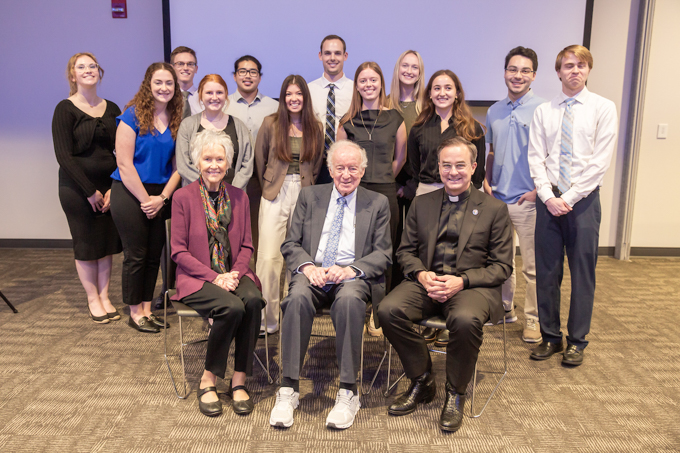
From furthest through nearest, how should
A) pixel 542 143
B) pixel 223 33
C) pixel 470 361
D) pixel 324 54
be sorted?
pixel 223 33 → pixel 324 54 → pixel 542 143 → pixel 470 361

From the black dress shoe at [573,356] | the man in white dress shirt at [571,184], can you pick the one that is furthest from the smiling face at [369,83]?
the black dress shoe at [573,356]

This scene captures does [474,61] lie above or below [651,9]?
below

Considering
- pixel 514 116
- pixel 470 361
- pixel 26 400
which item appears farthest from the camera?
pixel 514 116

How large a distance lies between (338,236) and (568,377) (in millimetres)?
1492

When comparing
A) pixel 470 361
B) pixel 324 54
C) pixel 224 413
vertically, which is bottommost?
pixel 224 413

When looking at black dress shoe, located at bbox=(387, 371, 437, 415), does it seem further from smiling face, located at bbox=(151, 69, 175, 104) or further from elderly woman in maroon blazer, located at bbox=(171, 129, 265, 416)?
smiling face, located at bbox=(151, 69, 175, 104)

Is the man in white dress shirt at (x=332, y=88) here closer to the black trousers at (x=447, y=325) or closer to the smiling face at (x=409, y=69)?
the smiling face at (x=409, y=69)

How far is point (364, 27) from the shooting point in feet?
15.4

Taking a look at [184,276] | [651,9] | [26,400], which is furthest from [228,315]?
[651,9]

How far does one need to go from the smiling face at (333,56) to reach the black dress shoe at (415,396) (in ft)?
7.12

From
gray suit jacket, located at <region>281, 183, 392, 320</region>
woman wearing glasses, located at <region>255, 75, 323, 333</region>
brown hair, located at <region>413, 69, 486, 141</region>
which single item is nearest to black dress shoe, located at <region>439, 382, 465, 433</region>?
gray suit jacket, located at <region>281, 183, 392, 320</region>

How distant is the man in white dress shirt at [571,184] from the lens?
274 centimetres

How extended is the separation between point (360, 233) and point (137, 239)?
1.51 metres

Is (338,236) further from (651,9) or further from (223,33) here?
(651,9)
